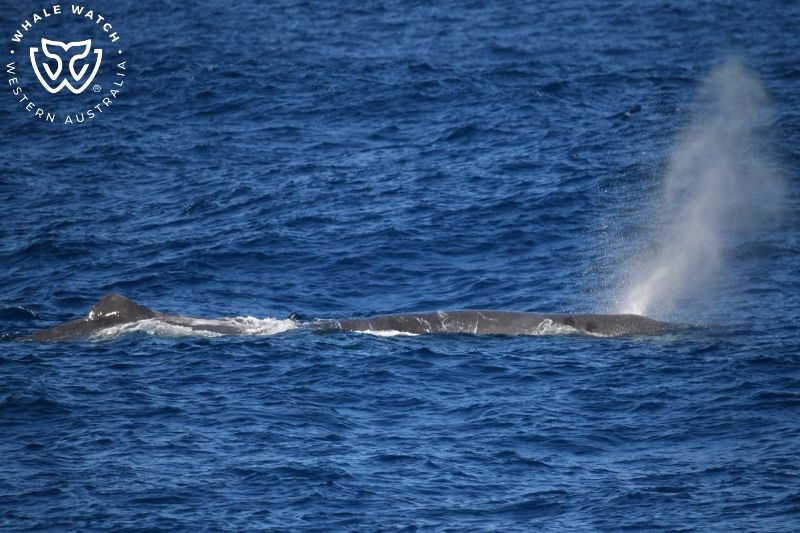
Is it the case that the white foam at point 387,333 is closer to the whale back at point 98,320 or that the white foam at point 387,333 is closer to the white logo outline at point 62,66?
the whale back at point 98,320

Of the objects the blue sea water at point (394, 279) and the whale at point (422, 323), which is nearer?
the blue sea water at point (394, 279)

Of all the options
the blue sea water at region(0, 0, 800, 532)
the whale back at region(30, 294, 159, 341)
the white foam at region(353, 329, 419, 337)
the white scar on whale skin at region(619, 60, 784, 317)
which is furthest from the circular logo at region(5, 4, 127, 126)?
the white foam at region(353, 329, 419, 337)

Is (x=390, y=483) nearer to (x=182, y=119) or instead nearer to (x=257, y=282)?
(x=257, y=282)

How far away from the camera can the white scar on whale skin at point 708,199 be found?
125 ft

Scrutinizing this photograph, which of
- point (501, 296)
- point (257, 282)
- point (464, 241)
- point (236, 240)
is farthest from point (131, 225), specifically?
point (501, 296)

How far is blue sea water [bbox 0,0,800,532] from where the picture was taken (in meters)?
23.7

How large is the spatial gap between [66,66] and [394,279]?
1542 inches

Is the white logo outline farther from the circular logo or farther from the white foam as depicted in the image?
the white foam

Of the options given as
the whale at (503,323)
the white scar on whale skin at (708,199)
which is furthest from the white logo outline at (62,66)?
the whale at (503,323)

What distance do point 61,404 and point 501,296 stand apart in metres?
15.0

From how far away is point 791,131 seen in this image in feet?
162

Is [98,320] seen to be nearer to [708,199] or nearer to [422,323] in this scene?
[422,323]

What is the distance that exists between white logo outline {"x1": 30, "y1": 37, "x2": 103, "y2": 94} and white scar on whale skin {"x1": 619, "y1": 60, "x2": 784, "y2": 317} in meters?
33.3

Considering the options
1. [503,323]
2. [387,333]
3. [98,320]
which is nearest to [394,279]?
[387,333]
